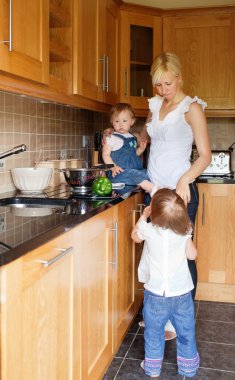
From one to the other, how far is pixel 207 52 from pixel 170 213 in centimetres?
185

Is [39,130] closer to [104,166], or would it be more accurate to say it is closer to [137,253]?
[104,166]

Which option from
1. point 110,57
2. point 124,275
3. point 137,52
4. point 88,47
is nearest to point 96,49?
point 88,47

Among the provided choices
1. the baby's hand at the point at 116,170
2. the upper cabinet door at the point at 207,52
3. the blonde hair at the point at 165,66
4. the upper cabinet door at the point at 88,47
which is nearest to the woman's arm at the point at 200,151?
the blonde hair at the point at 165,66

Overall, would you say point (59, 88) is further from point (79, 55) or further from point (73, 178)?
point (73, 178)

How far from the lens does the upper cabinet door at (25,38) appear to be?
1623 millimetres

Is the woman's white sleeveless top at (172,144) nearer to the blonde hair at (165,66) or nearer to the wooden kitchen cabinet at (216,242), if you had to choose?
the blonde hair at (165,66)

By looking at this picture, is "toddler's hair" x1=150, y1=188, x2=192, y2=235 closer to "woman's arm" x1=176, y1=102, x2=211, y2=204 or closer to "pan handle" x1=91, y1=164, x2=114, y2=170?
"woman's arm" x1=176, y1=102, x2=211, y2=204

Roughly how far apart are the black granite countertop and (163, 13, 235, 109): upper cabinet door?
1.21 m

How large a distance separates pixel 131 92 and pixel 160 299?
1.80 metres

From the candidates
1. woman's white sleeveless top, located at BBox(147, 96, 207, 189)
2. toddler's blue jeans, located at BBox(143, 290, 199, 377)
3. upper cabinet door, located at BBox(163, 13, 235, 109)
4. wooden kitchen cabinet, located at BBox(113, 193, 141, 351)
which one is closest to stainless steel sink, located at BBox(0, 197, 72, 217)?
wooden kitchen cabinet, located at BBox(113, 193, 141, 351)

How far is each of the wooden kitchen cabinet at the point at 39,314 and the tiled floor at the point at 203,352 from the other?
74 cm

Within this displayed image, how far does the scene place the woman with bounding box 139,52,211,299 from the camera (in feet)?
8.06

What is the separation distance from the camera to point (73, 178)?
2.44 meters

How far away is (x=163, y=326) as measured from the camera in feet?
7.22
